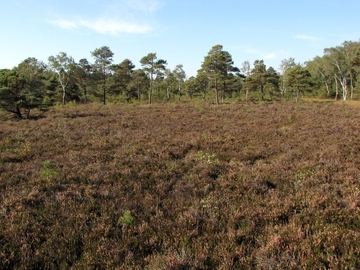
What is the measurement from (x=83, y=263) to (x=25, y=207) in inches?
110

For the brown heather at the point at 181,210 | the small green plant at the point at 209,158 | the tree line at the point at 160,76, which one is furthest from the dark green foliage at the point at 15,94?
the small green plant at the point at 209,158

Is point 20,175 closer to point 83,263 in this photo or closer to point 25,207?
point 25,207

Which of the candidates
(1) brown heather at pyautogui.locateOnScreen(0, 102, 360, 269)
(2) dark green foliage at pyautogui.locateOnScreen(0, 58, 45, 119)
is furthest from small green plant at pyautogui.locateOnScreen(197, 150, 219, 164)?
(2) dark green foliage at pyautogui.locateOnScreen(0, 58, 45, 119)

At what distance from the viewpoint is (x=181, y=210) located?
5.43 metres

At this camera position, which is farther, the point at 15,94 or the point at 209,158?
the point at 15,94

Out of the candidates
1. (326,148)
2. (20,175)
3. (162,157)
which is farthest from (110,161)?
(326,148)

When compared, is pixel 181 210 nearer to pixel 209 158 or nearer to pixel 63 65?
pixel 209 158

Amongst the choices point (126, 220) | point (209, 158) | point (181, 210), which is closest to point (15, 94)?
point (209, 158)

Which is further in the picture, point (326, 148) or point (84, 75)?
point (84, 75)

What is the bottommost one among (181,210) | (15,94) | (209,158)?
(181,210)

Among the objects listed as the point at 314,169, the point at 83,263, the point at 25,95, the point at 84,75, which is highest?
the point at 84,75

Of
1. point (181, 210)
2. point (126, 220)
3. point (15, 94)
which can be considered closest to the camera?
point (126, 220)

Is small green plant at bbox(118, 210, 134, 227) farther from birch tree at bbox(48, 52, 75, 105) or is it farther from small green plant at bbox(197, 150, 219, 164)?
birch tree at bbox(48, 52, 75, 105)

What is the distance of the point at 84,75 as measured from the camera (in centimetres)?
5288
